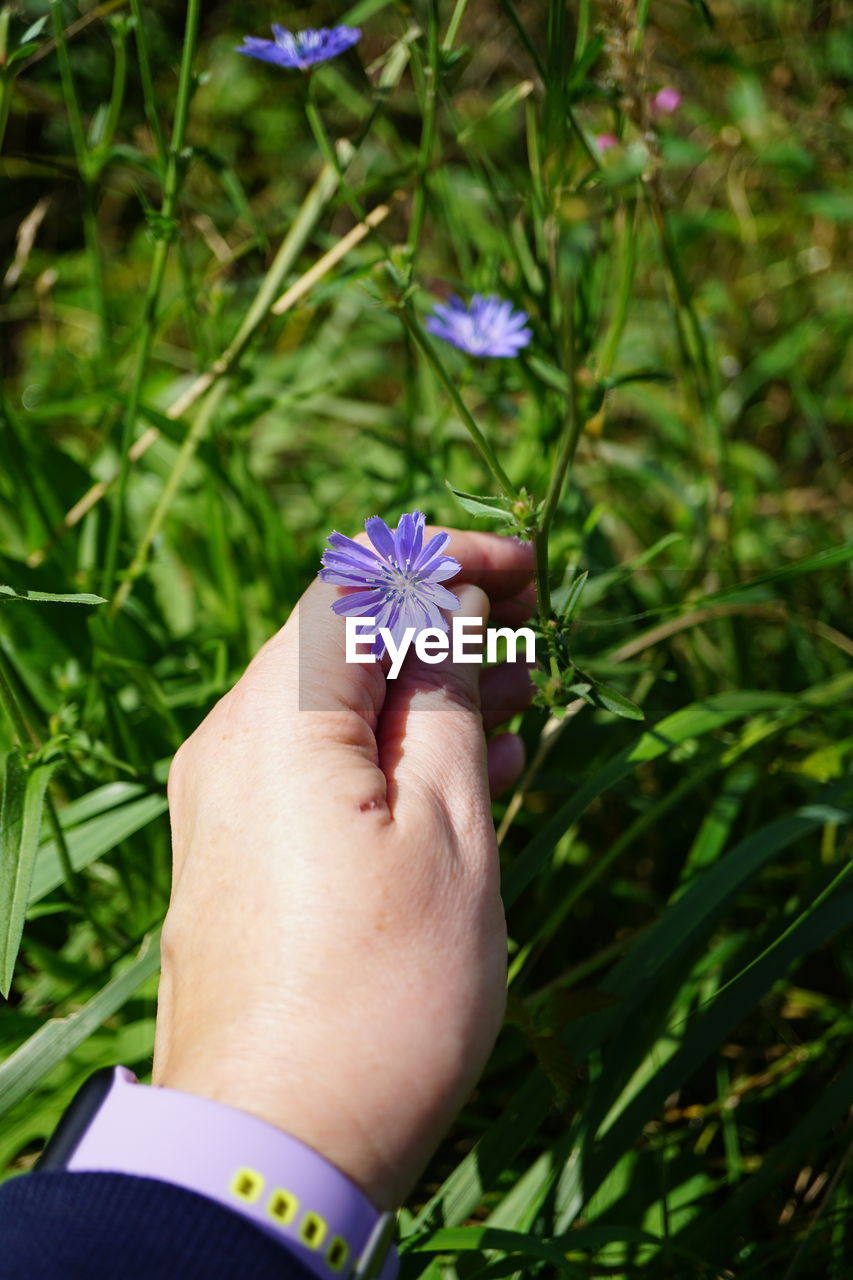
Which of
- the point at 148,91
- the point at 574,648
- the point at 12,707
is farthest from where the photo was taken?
the point at 574,648

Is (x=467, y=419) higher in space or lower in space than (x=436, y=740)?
higher

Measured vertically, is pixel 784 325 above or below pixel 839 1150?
above

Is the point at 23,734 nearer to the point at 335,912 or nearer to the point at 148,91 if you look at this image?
the point at 335,912

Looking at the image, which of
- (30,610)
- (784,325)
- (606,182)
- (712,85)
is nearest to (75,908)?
(30,610)

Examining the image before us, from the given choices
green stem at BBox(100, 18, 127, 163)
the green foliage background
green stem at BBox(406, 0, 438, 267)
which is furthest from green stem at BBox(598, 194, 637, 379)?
green stem at BBox(100, 18, 127, 163)

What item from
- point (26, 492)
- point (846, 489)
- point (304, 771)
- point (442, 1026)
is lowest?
point (442, 1026)

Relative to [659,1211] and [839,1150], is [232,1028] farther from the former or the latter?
[839,1150]

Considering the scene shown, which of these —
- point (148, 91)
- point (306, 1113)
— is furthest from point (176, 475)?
point (306, 1113)
